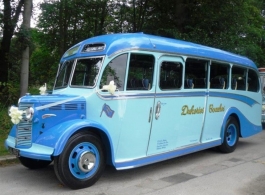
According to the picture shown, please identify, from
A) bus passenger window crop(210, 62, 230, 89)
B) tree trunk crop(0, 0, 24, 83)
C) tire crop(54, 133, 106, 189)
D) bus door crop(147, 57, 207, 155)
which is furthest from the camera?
tree trunk crop(0, 0, 24, 83)

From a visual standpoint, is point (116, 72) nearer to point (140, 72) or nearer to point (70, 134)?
point (140, 72)

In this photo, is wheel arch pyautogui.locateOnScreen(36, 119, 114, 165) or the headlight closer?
wheel arch pyautogui.locateOnScreen(36, 119, 114, 165)

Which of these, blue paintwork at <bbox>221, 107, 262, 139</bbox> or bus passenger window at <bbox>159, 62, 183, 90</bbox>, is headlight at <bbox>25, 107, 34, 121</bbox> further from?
blue paintwork at <bbox>221, 107, 262, 139</bbox>

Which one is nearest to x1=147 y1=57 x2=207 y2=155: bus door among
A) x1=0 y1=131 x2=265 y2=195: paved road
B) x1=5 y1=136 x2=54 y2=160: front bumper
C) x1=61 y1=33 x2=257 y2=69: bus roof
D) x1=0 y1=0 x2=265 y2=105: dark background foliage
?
x1=61 y1=33 x2=257 y2=69: bus roof

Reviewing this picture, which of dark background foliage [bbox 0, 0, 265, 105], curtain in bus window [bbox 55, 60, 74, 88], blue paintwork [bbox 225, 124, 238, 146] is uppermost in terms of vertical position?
dark background foliage [bbox 0, 0, 265, 105]

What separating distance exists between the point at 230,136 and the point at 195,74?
2552 mm

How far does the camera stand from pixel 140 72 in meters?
6.22

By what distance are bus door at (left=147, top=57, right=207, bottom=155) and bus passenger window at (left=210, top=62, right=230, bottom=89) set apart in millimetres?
318

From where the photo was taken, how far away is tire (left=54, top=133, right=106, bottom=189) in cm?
518

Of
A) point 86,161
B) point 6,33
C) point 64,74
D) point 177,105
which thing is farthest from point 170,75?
point 6,33


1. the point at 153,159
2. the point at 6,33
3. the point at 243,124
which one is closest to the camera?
the point at 153,159

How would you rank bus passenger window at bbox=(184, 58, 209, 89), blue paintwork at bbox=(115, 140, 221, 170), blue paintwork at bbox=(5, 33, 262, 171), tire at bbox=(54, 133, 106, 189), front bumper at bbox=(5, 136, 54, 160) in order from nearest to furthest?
1. front bumper at bbox=(5, 136, 54, 160)
2. tire at bbox=(54, 133, 106, 189)
3. blue paintwork at bbox=(5, 33, 262, 171)
4. blue paintwork at bbox=(115, 140, 221, 170)
5. bus passenger window at bbox=(184, 58, 209, 89)

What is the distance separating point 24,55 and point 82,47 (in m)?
4.08

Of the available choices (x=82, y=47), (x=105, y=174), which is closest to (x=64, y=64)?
(x=82, y=47)
